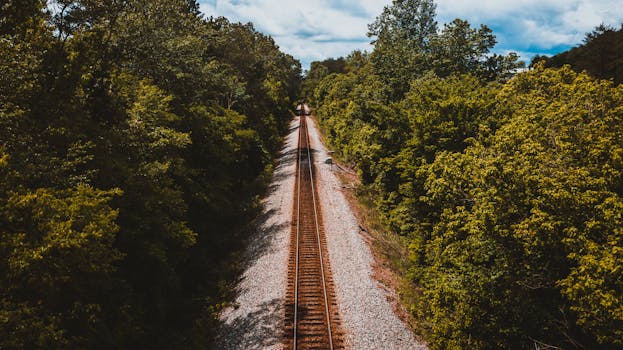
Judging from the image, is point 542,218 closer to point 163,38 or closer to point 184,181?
point 184,181

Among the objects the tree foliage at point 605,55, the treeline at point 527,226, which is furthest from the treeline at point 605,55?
the treeline at point 527,226

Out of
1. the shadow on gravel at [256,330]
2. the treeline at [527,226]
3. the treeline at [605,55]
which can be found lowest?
the shadow on gravel at [256,330]

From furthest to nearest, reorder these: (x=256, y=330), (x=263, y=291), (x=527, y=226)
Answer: (x=263, y=291), (x=256, y=330), (x=527, y=226)

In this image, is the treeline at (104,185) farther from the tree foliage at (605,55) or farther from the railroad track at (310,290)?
the tree foliage at (605,55)

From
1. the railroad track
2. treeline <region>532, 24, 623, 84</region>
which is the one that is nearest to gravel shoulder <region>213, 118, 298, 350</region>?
the railroad track

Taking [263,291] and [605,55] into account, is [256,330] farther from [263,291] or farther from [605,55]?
[605,55]

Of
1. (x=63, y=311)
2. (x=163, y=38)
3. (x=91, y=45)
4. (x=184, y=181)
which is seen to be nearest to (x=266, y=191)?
(x=184, y=181)

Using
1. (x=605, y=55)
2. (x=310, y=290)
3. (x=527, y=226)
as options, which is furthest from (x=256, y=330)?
(x=605, y=55)
